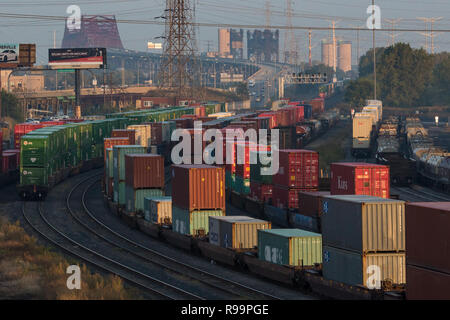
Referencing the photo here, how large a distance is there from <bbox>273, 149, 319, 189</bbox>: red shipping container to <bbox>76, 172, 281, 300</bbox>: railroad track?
33.0ft

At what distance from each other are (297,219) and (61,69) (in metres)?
86.2

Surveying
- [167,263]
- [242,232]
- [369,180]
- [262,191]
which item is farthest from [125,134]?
[242,232]

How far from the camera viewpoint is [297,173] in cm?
4891

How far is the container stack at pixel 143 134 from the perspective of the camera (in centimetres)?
7906

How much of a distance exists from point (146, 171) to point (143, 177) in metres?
0.42

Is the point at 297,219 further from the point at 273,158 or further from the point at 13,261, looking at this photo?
the point at 13,261

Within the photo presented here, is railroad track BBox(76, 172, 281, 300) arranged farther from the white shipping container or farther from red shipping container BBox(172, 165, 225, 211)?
the white shipping container

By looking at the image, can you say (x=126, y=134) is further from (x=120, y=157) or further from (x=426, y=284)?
(x=426, y=284)

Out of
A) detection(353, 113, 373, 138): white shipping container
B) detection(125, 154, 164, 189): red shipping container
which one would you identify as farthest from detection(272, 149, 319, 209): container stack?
detection(353, 113, 373, 138): white shipping container

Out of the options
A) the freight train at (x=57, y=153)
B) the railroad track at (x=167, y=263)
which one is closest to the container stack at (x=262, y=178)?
the railroad track at (x=167, y=263)

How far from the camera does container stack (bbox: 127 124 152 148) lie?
79.1 m

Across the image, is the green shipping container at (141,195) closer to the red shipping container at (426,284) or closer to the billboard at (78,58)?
the red shipping container at (426,284)

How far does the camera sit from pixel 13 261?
124 ft
